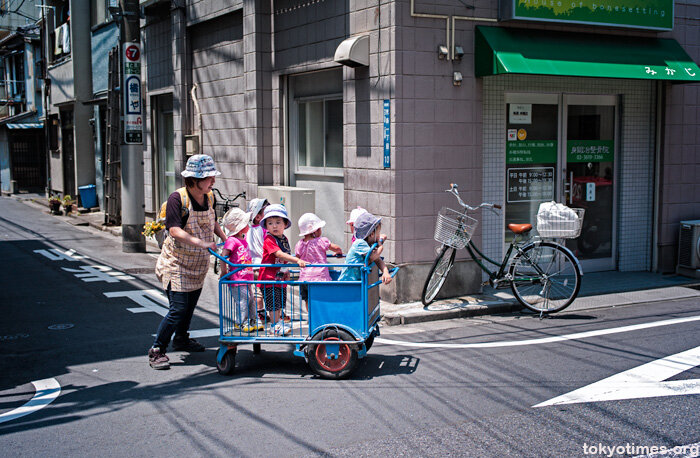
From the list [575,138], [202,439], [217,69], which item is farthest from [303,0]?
[202,439]

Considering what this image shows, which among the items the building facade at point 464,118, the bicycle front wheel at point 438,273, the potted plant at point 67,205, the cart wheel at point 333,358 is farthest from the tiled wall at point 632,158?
the potted plant at point 67,205

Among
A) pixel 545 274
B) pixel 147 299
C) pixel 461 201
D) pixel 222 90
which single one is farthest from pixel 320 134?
pixel 545 274

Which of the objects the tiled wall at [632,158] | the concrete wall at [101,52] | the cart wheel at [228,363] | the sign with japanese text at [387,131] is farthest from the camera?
the concrete wall at [101,52]

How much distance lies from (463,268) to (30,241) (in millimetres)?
10956

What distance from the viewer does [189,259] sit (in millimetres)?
6730

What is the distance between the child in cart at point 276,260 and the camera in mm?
6598

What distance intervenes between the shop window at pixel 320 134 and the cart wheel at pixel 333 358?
5.22 meters

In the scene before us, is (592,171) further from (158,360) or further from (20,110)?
(20,110)

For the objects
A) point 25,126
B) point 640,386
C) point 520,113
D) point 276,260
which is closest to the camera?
point 640,386

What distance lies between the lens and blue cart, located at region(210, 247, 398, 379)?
6293mm

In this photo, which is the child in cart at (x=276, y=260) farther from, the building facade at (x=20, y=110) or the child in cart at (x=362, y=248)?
the building facade at (x=20, y=110)

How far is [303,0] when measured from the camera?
1130 cm

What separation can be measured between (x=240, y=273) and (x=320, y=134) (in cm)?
512

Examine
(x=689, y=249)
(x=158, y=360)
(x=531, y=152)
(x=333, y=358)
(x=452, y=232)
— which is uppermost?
(x=531, y=152)
